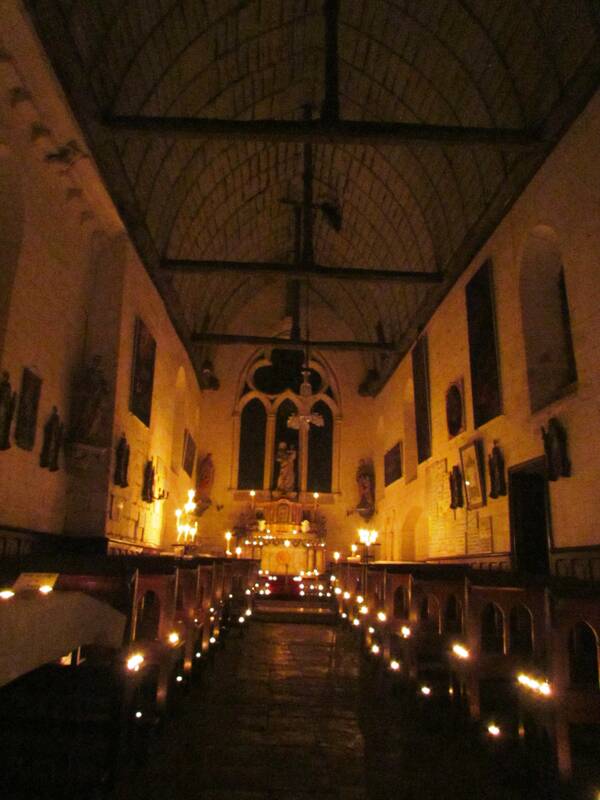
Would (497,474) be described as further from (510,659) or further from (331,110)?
(510,659)

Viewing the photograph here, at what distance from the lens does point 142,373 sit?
10.4m

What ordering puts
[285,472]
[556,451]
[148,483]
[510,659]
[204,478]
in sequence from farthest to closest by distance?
[285,472] → [204,478] → [148,483] → [556,451] → [510,659]

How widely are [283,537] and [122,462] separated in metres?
8.69

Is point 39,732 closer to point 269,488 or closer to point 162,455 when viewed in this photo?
point 162,455

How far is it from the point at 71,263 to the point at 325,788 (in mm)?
7259

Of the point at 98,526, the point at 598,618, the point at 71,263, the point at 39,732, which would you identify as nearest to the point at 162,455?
the point at 98,526

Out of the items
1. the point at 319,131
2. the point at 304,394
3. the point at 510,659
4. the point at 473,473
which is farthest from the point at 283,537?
the point at 510,659

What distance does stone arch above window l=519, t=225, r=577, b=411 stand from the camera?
26.3ft

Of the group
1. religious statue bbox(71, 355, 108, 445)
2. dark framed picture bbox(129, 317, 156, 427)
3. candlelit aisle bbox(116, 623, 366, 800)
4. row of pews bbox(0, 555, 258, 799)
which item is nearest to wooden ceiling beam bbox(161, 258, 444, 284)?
dark framed picture bbox(129, 317, 156, 427)

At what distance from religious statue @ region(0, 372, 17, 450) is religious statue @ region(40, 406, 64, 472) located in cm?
106

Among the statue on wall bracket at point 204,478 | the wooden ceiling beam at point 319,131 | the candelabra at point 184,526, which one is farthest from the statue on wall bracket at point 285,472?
the wooden ceiling beam at point 319,131

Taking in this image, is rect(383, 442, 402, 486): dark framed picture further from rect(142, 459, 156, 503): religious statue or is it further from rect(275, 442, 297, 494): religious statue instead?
rect(142, 459, 156, 503): religious statue

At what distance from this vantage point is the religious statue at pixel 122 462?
350 inches

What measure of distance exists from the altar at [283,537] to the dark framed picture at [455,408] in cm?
711
